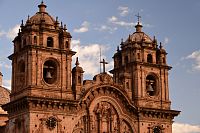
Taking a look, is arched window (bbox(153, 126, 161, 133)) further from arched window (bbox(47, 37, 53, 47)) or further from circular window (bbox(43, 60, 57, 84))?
arched window (bbox(47, 37, 53, 47))

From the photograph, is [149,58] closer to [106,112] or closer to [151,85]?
[151,85]

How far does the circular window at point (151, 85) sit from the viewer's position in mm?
57600

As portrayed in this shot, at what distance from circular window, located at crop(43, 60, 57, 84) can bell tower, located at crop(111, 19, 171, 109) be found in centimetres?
751

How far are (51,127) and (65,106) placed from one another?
230 centimetres

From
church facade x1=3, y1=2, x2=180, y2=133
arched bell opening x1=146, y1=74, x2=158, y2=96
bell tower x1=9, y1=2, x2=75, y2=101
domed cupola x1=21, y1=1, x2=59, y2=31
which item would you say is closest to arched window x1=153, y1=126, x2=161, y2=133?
church facade x1=3, y1=2, x2=180, y2=133

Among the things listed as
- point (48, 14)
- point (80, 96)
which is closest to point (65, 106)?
point (80, 96)

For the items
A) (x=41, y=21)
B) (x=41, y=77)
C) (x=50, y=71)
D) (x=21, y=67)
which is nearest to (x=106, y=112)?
(x=50, y=71)

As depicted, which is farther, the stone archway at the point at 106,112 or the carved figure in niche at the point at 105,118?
the carved figure in niche at the point at 105,118

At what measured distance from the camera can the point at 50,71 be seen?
2057 inches

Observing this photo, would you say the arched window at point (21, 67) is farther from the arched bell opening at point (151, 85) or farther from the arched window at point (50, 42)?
the arched bell opening at point (151, 85)

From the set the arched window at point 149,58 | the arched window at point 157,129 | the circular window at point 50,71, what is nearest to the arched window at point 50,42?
the circular window at point 50,71

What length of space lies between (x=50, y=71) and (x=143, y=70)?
991 cm

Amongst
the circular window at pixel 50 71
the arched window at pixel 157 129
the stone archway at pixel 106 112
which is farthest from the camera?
the arched window at pixel 157 129

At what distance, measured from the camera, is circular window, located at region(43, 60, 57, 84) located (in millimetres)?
51625
